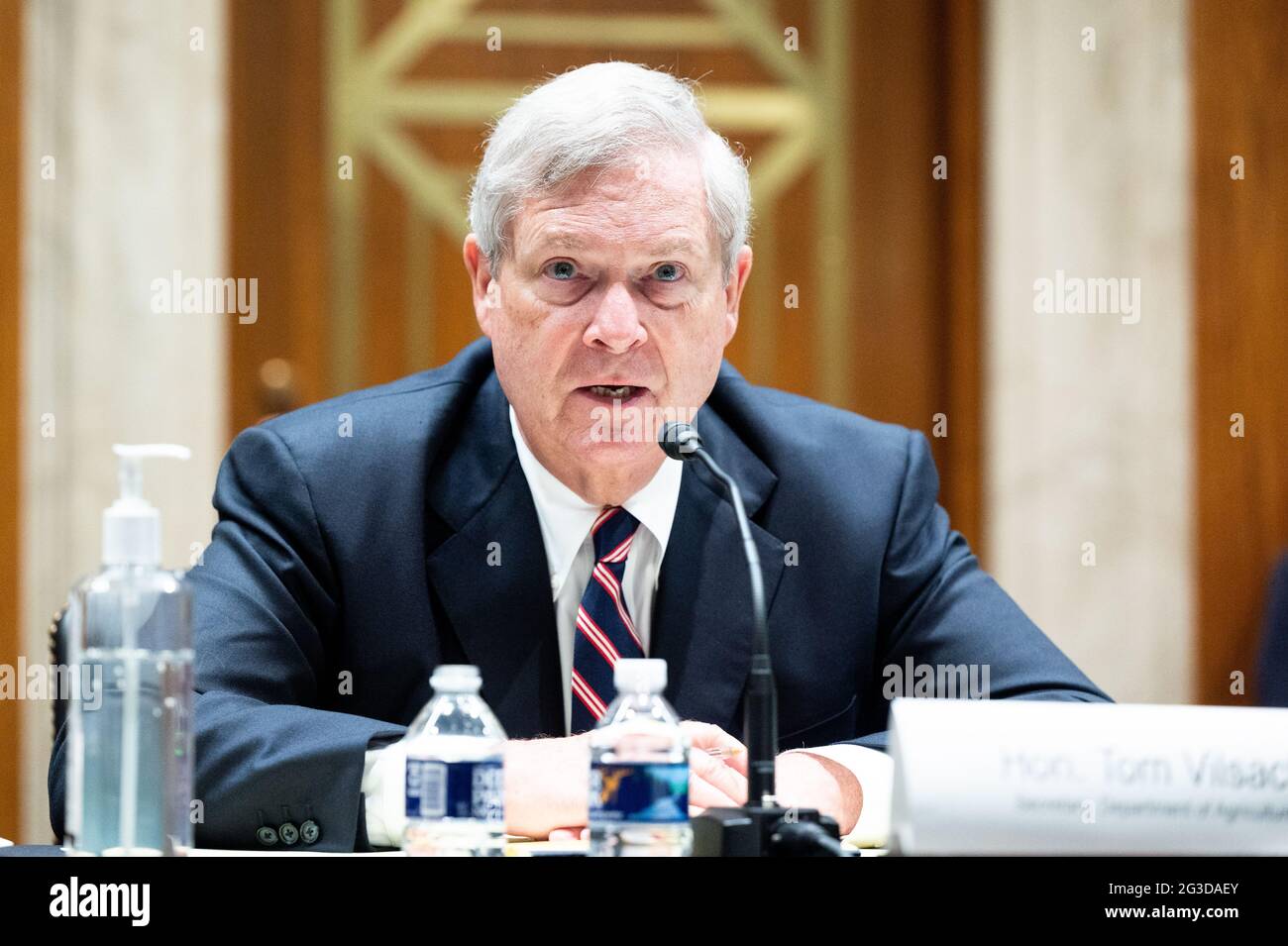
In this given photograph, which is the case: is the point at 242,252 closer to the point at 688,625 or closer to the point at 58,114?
the point at 58,114

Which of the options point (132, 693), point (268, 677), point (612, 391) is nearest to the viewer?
point (132, 693)

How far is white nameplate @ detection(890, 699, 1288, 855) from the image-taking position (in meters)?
1.03

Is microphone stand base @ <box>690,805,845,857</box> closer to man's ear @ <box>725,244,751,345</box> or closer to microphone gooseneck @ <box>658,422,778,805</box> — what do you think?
microphone gooseneck @ <box>658,422,778,805</box>

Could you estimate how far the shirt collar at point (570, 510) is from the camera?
1998mm

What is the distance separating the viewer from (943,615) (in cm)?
206

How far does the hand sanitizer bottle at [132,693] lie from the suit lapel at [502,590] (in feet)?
2.43

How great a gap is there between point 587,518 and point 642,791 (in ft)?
3.03

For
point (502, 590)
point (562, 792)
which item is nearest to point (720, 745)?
point (562, 792)

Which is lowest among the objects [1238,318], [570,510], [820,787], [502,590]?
[820,787]

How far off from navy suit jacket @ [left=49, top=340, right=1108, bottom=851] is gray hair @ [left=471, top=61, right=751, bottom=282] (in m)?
0.31

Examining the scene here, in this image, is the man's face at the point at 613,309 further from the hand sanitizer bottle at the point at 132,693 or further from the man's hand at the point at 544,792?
the hand sanitizer bottle at the point at 132,693

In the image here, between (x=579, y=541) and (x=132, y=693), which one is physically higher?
(x=579, y=541)

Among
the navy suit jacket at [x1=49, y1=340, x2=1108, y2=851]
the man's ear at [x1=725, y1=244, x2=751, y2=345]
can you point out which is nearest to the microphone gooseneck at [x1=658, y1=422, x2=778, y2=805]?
the navy suit jacket at [x1=49, y1=340, x2=1108, y2=851]

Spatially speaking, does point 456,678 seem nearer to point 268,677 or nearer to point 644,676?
point 644,676
